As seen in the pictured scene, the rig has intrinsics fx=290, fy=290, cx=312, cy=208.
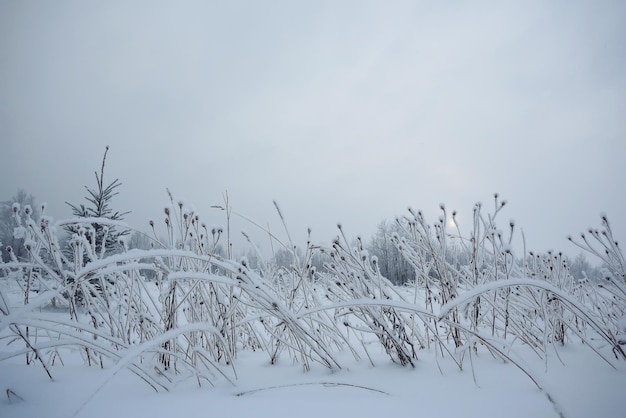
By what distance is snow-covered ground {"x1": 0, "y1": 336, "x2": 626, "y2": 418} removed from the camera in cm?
96

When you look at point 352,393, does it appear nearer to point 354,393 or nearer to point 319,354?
point 354,393

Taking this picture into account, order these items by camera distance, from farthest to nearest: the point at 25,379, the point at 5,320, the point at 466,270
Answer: the point at 466,270 < the point at 25,379 < the point at 5,320

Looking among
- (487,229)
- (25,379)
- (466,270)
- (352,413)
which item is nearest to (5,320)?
(25,379)

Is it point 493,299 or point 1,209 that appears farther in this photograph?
point 1,209

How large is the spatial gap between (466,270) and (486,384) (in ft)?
3.32

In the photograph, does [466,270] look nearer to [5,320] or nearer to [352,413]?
[352,413]

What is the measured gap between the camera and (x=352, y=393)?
1139mm

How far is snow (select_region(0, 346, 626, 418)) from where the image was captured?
0.97 meters

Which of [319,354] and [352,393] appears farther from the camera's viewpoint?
[319,354]

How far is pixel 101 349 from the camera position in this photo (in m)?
1.13

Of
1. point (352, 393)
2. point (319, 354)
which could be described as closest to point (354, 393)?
point (352, 393)

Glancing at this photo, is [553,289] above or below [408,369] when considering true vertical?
above

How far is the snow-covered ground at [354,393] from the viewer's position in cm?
96

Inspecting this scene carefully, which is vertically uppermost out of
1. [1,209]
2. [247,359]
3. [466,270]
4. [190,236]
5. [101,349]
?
[1,209]
